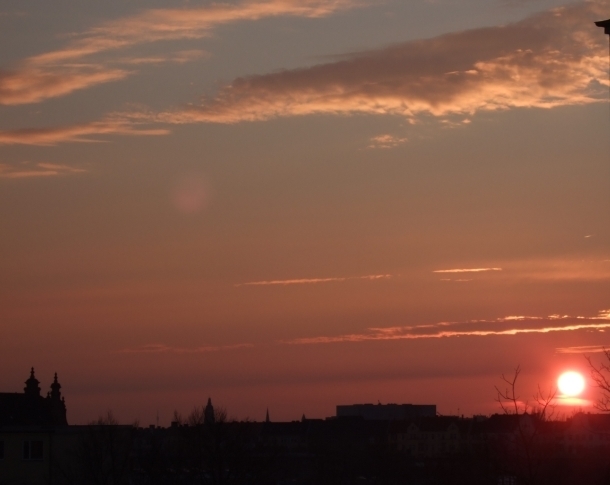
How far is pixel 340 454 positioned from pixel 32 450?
7101 centimetres

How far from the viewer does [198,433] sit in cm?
6800

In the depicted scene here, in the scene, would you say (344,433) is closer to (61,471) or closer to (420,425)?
(420,425)

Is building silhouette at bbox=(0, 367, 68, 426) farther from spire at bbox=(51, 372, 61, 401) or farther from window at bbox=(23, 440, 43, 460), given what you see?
spire at bbox=(51, 372, 61, 401)

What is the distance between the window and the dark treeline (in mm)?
1226

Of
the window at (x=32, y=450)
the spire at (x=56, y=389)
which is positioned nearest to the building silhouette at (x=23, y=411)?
the window at (x=32, y=450)

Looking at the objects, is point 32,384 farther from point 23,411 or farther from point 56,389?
point 23,411

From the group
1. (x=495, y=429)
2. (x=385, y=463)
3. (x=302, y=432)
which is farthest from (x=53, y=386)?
(x=302, y=432)

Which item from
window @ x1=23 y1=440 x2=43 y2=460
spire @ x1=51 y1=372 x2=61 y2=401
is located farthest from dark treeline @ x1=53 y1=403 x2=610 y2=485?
spire @ x1=51 y1=372 x2=61 y2=401

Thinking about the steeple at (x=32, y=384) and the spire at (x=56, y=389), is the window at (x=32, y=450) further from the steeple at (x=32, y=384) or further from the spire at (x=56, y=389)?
the spire at (x=56, y=389)

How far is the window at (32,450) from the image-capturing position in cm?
6406

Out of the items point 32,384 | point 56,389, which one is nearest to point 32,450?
point 32,384

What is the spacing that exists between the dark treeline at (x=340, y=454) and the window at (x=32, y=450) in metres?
1.23

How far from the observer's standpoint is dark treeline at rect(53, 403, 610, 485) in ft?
144

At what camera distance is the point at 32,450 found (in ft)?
211
